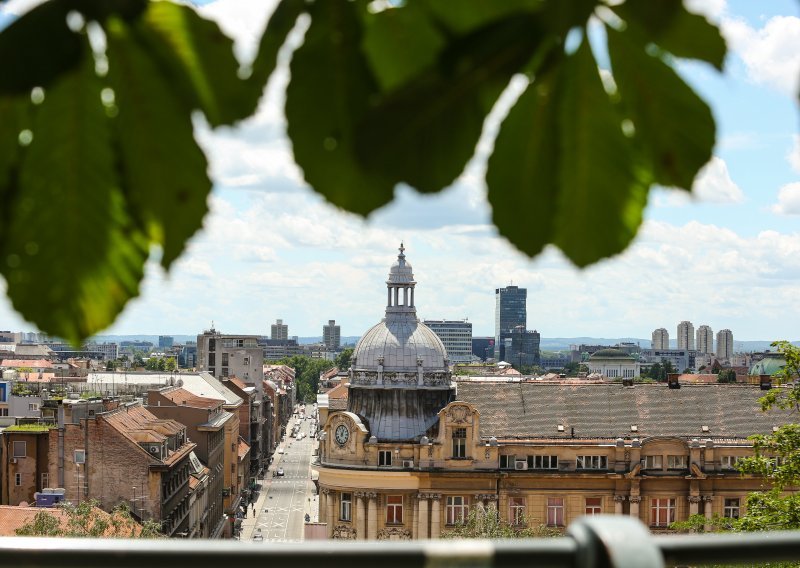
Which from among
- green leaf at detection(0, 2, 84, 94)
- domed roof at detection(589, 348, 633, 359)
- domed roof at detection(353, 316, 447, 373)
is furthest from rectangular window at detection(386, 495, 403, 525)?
domed roof at detection(589, 348, 633, 359)

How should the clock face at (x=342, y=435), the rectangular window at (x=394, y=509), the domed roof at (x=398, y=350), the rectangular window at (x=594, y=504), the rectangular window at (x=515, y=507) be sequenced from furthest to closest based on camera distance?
the domed roof at (x=398, y=350) → the clock face at (x=342, y=435) → the rectangular window at (x=394, y=509) → the rectangular window at (x=594, y=504) → the rectangular window at (x=515, y=507)

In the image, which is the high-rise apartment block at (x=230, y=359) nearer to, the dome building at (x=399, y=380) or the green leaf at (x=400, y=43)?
the dome building at (x=399, y=380)

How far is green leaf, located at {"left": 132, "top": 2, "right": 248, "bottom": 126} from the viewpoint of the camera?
129cm

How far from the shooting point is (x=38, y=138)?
1.33m

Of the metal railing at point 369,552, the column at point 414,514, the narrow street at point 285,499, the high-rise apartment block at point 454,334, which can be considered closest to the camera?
the metal railing at point 369,552

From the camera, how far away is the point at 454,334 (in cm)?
17962

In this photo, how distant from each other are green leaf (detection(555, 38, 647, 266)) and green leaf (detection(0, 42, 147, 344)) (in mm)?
492

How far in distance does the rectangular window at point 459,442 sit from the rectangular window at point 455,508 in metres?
1.49

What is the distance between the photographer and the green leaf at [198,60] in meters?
1.29

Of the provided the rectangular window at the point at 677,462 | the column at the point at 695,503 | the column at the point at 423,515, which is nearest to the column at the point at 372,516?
the column at the point at 423,515

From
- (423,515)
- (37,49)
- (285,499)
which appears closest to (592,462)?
(423,515)

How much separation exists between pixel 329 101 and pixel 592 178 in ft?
1.03

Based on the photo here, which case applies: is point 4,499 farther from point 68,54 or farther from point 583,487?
point 68,54

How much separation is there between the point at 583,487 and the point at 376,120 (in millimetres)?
40245
